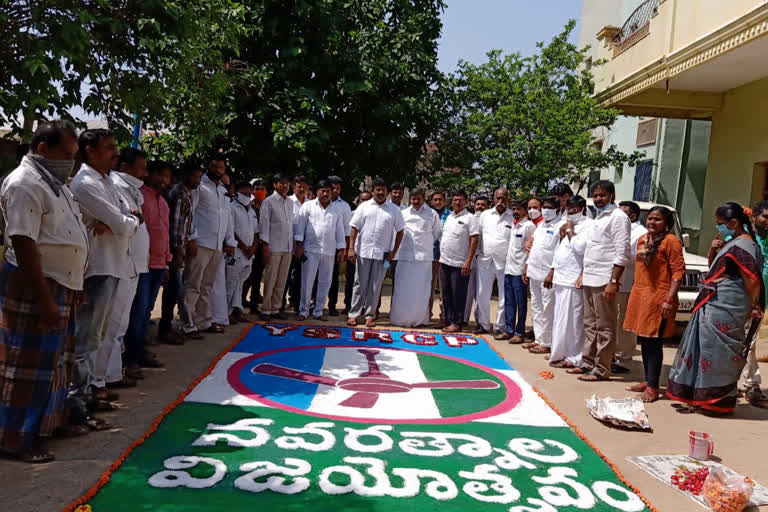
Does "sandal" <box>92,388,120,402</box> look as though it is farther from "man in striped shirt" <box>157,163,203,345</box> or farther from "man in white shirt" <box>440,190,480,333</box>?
"man in white shirt" <box>440,190,480,333</box>

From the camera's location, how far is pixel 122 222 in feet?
15.0

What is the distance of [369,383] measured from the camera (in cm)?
613

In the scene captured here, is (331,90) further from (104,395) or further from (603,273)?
(104,395)

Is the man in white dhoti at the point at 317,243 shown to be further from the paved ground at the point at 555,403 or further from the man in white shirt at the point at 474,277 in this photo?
the man in white shirt at the point at 474,277

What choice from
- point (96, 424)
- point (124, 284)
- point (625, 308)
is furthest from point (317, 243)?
point (96, 424)

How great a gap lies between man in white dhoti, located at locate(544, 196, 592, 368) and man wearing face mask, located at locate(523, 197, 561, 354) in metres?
0.52

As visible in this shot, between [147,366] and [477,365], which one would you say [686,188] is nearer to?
[477,365]

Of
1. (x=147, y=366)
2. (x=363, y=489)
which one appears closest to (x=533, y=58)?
(x=147, y=366)

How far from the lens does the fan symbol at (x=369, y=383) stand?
586 centimetres

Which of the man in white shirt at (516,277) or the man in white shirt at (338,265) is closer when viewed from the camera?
the man in white shirt at (516,277)

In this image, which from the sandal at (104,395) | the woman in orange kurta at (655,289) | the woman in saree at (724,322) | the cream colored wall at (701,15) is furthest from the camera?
the cream colored wall at (701,15)

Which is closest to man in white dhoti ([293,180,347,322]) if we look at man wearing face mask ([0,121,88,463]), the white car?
the white car

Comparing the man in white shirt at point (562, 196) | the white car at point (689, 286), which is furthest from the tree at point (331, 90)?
the white car at point (689, 286)

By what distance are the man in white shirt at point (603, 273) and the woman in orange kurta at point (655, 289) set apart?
12.7 inches
